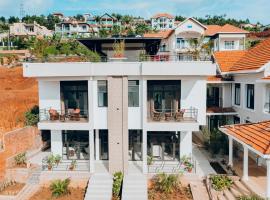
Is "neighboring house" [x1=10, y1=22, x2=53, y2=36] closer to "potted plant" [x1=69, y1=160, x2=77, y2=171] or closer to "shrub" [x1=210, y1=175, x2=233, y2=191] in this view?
"potted plant" [x1=69, y1=160, x2=77, y2=171]

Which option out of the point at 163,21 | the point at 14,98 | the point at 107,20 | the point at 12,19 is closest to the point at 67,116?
the point at 14,98

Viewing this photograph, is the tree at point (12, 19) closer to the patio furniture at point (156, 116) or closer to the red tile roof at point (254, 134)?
the patio furniture at point (156, 116)

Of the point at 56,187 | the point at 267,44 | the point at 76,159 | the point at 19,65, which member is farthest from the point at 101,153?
the point at 19,65

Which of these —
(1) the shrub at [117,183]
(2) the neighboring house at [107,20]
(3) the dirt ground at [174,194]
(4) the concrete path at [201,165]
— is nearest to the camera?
(3) the dirt ground at [174,194]

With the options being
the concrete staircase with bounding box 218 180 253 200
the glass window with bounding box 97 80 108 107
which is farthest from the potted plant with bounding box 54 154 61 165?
the concrete staircase with bounding box 218 180 253 200

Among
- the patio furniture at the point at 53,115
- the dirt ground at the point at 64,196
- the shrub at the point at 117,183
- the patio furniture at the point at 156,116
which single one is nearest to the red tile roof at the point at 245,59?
the patio furniture at the point at 156,116

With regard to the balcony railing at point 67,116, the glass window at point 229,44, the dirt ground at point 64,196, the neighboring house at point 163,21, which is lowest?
the dirt ground at point 64,196

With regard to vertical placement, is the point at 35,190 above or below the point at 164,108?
below

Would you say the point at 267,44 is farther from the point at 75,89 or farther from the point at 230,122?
the point at 75,89
